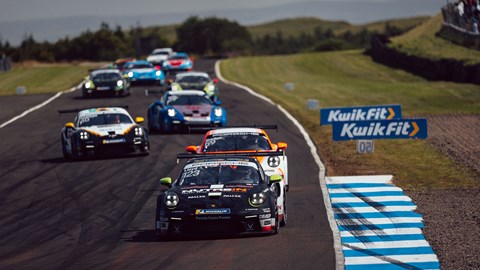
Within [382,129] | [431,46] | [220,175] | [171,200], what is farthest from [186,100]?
[431,46]

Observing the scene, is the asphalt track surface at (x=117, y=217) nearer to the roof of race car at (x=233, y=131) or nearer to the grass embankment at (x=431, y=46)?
the roof of race car at (x=233, y=131)

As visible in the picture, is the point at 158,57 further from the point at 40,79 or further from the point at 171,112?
the point at 171,112

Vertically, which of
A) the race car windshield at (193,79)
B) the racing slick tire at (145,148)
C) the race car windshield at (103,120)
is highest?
the race car windshield at (103,120)

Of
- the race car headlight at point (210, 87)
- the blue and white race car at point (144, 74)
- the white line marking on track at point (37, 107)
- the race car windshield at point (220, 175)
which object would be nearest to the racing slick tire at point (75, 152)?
the race car windshield at point (220, 175)

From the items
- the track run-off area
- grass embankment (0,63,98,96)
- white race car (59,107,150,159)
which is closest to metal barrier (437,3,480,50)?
grass embankment (0,63,98,96)

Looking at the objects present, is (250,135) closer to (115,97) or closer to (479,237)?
(479,237)

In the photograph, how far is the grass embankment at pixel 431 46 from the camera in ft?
177

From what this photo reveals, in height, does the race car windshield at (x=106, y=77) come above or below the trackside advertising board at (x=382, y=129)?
below

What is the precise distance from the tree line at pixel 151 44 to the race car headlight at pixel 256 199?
2977 inches

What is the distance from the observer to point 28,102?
1855 inches

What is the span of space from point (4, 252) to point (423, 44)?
52519 mm

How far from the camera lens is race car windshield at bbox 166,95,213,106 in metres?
Answer: 33.2

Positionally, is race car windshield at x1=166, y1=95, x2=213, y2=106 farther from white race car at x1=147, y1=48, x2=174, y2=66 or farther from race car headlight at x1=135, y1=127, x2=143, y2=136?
white race car at x1=147, y1=48, x2=174, y2=66

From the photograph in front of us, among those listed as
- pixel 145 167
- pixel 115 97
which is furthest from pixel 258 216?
pixel 115 97
